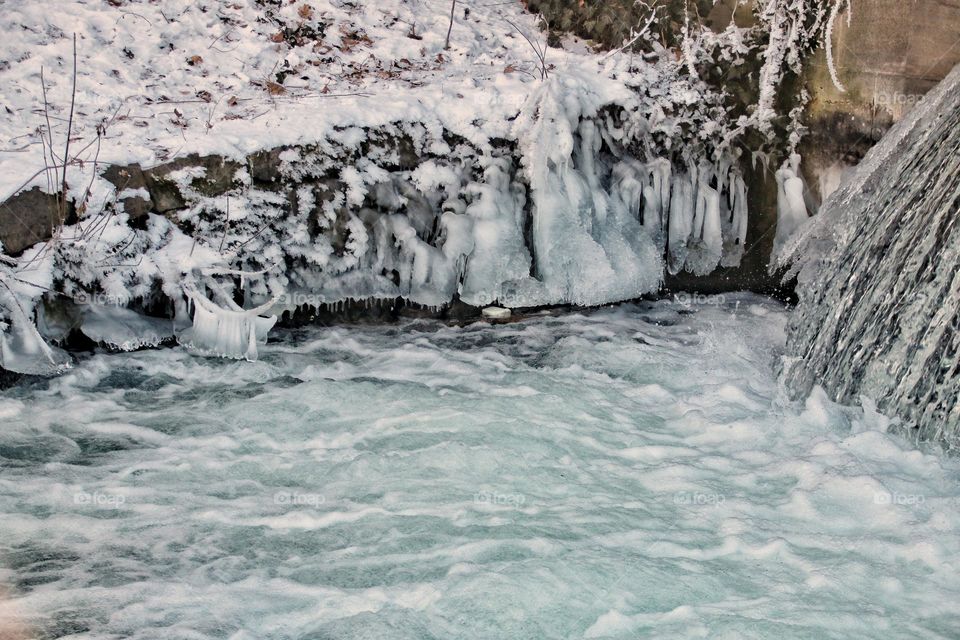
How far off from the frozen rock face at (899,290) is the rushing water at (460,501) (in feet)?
0.65

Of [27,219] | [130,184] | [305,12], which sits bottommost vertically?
[27,219]

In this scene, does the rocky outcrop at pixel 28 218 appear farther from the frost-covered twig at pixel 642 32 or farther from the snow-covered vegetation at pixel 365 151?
the frost-covered twig at pixel 642 32

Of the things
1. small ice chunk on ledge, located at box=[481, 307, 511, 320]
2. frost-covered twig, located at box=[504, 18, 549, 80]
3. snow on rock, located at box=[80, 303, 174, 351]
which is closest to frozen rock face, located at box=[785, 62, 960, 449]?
small ice chunk on ledge, located at box=[481, 307, 511, 320]

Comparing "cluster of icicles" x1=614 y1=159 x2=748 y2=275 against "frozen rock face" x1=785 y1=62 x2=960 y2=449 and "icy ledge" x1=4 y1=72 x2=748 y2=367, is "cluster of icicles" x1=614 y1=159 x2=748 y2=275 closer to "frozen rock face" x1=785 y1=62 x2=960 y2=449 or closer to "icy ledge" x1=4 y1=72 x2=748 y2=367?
"icy ledge" x1=4 y1=72 x2=748 y2=367

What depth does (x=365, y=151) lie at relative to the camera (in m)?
5.93

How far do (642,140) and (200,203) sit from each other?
124 inches

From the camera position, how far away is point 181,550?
11.3 feet

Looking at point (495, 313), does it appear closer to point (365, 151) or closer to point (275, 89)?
point (365, 151)

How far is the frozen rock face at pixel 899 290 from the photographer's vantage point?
13.9 ft

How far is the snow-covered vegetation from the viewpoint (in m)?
5.24

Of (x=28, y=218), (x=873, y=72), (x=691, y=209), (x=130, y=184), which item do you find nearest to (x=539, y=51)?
(x=691, y=209)

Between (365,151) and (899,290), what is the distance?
10.5ft

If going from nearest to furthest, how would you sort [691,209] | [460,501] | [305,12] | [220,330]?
[460,501] < [220,330] < [691,209] < [305,12]

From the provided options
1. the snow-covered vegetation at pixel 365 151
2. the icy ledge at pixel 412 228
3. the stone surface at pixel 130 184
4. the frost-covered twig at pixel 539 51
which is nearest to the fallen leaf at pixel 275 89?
the snow-covered vegetation at pixel 365 151
